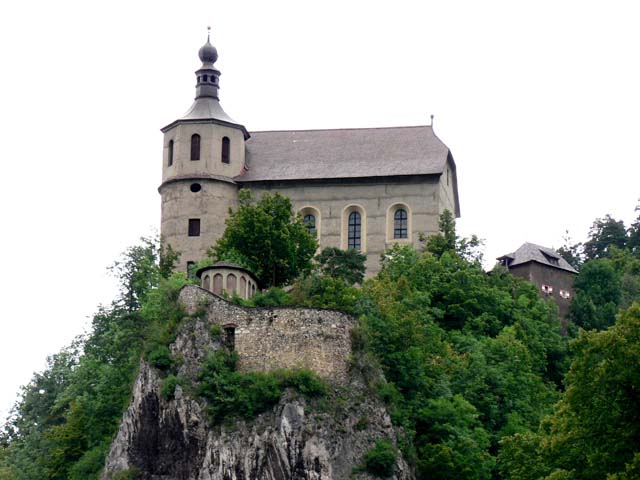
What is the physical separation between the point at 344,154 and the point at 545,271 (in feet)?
A: 43.2

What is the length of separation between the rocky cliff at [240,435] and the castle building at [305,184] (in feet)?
63.5

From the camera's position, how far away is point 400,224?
83.6 metres

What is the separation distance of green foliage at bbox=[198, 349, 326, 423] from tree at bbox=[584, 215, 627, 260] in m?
52.2

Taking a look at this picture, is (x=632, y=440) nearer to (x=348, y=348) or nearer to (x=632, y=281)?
(x=348, y=348)

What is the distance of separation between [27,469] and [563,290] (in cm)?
3422

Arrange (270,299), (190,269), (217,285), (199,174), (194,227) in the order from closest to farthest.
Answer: (270,299), (217,285), (190,269), (194,227), (199,174)

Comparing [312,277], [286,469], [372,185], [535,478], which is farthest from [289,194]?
[535,478]

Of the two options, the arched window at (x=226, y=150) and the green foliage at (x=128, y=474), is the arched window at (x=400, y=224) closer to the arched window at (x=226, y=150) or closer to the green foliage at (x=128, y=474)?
the arched window at (x=226, y=150)

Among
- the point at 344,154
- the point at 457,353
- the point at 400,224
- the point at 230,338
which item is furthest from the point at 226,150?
the point at 230,338

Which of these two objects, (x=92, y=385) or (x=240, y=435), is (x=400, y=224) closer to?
(x=92, y=385)

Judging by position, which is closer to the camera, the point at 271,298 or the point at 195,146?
the point at 271,298

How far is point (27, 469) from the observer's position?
6831cm

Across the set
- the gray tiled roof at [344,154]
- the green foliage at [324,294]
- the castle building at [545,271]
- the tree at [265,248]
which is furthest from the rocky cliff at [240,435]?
the castle building at [545,271]

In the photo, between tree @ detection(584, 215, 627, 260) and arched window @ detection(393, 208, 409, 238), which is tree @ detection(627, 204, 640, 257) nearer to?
tree @ detection(584, 215, 627, 260)
